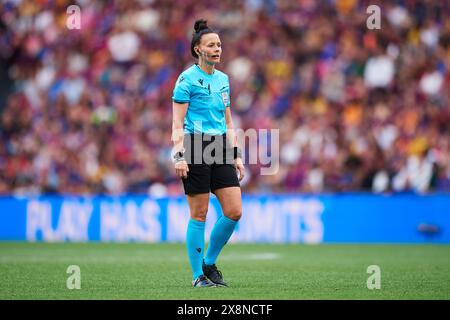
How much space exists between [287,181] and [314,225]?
147cm

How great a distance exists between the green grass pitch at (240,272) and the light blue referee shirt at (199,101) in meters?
1.44

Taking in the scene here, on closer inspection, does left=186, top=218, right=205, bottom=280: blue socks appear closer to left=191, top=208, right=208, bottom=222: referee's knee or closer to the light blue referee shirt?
left=191, top=208, right=208, bottom=222: referee's knee

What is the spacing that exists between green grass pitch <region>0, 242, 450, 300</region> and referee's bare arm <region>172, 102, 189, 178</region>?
103 centimetres

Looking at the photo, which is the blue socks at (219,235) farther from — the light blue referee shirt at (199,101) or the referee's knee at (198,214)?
the light blue referee shirt at (199,101)

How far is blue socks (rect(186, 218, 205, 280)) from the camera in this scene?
8508 millimetres

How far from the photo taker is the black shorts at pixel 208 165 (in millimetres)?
8406

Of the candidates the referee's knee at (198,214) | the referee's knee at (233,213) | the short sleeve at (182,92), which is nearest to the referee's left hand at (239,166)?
the referee's knee at (233,213)

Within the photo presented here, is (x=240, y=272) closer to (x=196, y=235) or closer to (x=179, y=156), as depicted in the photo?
(x=196, y=235)

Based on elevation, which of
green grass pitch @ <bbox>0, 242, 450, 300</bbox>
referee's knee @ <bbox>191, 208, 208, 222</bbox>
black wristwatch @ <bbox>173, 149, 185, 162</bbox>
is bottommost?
green grass pitch @ <bbox>0, 242, 450, 300</bbox>

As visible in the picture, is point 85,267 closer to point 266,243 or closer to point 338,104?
point 266,243

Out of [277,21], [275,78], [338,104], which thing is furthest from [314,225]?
[277,21]

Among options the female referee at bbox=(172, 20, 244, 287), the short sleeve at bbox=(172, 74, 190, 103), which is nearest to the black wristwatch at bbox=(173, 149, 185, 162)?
the female referee at bbox=(172, 20, 244, 287)

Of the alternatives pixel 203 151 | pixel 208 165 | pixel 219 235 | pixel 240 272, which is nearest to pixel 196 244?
pixel 219 235

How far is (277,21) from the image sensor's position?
2072 centimetres
